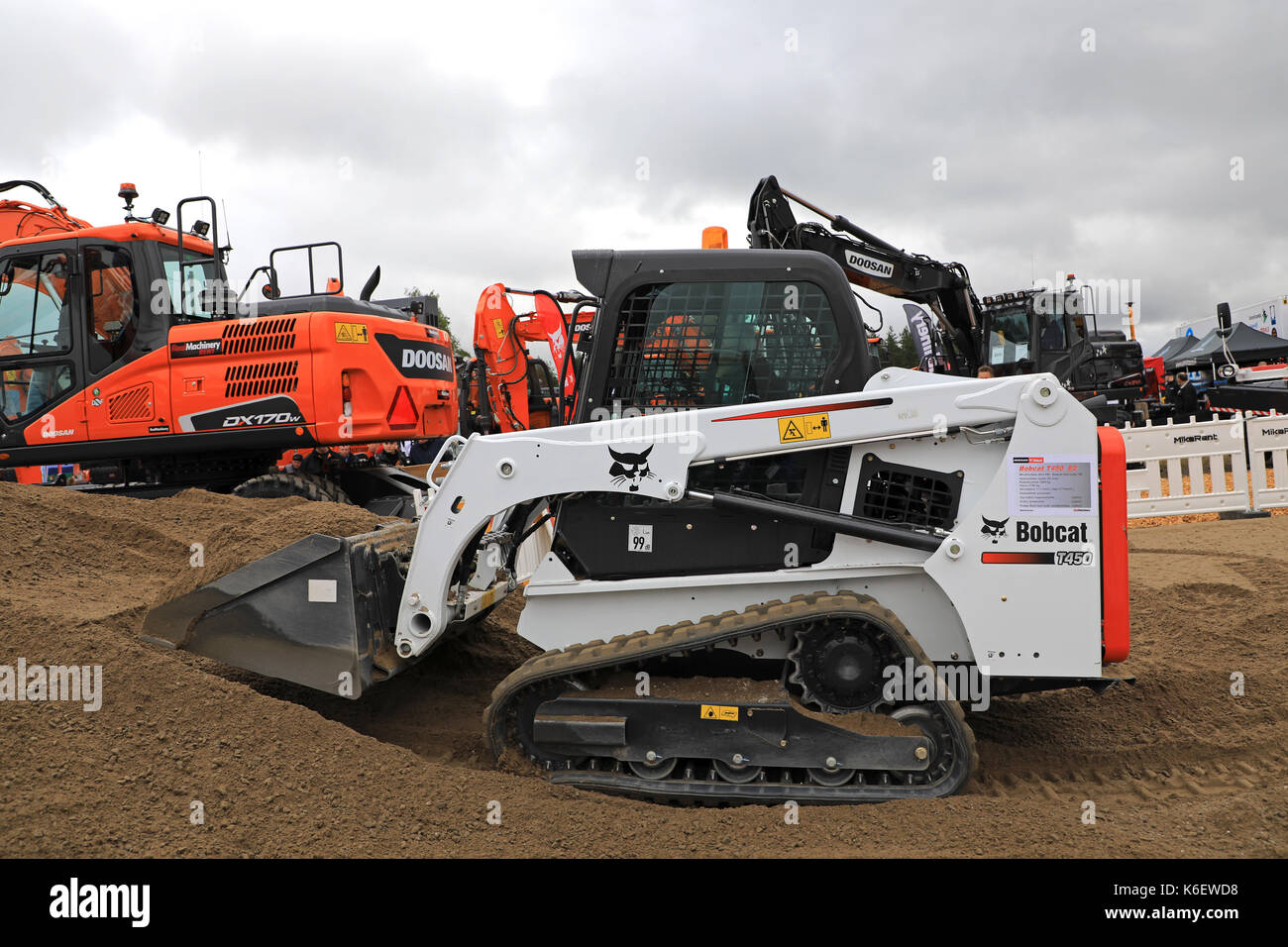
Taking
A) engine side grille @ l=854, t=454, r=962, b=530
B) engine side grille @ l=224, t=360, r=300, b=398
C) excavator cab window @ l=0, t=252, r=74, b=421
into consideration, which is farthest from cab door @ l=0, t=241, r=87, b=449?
engine side grille @ l=854, t=454, r=962, b=530

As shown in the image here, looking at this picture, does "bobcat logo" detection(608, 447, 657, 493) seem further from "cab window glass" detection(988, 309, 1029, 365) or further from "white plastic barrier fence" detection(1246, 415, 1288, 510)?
"cab window glass" detection(988, 309, 1029, 365)

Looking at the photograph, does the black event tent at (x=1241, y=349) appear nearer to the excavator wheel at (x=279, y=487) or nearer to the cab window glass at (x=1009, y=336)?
the cab window glass at (x=1009, y=336)

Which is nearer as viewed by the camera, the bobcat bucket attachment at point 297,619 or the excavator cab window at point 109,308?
the bobcat bucket attachment at point 297,619

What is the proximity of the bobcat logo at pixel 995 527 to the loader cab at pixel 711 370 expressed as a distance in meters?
0.59

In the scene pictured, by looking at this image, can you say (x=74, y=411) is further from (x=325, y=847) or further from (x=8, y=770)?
(x=325, y=847)

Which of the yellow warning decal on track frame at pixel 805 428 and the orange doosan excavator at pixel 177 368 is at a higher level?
the orange doosan excavator at pixel 177 368

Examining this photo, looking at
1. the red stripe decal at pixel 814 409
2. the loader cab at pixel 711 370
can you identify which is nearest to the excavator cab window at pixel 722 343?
the loader cab at pixel 711 370

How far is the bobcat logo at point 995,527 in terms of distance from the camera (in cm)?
351

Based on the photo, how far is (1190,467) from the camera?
35.6 feet

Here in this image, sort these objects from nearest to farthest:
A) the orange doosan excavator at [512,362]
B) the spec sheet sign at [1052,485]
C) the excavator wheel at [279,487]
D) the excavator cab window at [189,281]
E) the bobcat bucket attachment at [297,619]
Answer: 1. the spec sheet sign at [1052,485]
2. the bobcat bucket attachment at [297,619]
3. the excavator wheel at [279,487]
4. the excavator cab window at [189,281]
5. the orange doosan excavator at [512,362]

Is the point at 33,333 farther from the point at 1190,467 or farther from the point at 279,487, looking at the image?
the point at 1190,467

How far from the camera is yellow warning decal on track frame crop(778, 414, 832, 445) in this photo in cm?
364

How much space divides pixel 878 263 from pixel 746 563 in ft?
8.45

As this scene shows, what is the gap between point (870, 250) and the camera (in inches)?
213
